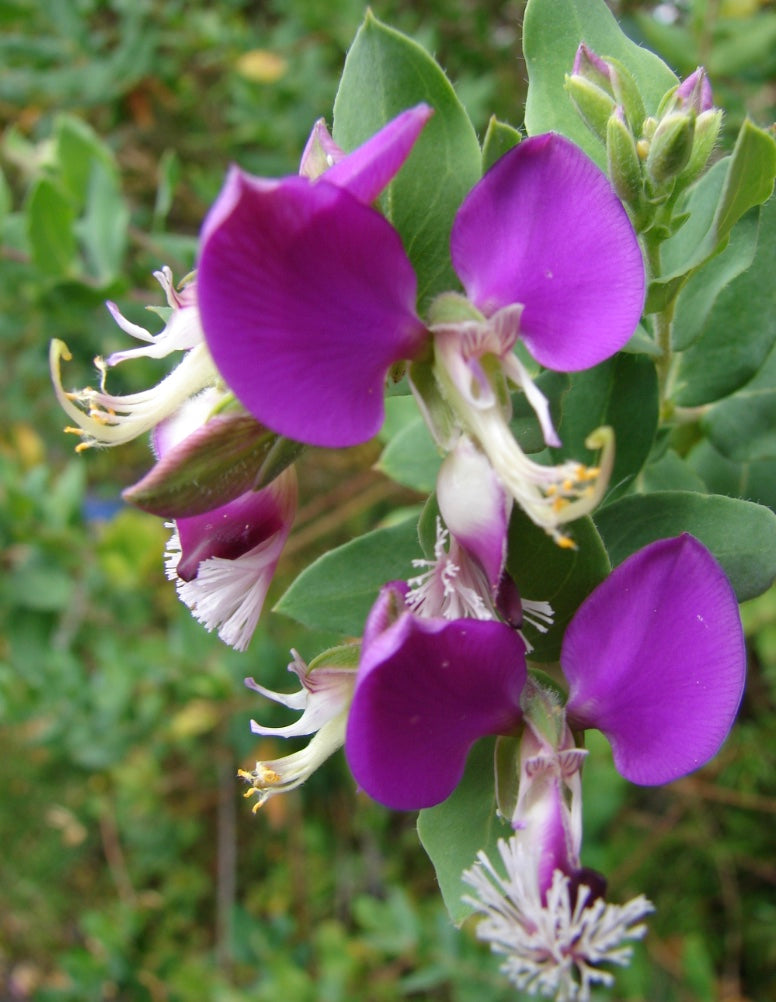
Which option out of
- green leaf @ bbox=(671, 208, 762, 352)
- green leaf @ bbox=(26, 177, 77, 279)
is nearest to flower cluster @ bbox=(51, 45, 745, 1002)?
green leaf @ bbox=(671, 208, 762, 352)

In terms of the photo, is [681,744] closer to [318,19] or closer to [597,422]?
[597,422]

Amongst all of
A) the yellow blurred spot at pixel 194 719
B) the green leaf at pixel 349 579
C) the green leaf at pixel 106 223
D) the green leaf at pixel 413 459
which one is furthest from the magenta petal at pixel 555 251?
the yellow blurred spot at pixel 194 719

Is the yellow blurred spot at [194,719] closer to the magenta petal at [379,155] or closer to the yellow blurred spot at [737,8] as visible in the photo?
the magenta petal at [379,155]

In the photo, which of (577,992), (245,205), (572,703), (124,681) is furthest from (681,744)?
(124,681)

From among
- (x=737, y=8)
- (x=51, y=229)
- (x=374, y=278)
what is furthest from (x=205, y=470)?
(x=737, y=8)

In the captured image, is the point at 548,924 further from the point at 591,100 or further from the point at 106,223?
the point at 106,223

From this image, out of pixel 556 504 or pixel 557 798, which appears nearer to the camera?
pixel 556 504
